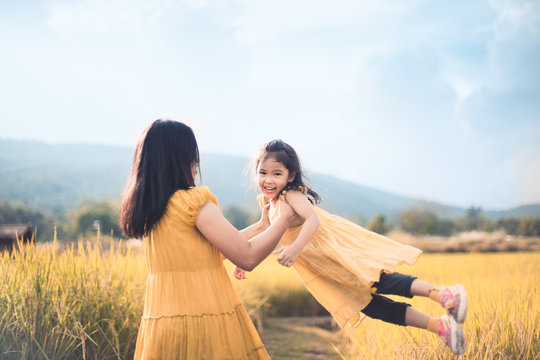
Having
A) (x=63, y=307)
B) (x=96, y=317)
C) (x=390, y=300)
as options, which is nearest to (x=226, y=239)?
(x=390, y=300)

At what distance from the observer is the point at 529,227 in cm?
2103

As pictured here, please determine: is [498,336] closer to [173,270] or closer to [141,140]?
[173,270]

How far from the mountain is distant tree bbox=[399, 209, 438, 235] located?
50.4 inches

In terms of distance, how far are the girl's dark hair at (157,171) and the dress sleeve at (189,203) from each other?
54mm

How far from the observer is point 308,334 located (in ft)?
19.2

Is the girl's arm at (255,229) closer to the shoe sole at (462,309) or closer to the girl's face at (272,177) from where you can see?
the girl's face at (272,177)

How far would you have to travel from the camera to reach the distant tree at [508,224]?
22903mm

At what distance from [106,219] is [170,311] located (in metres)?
58.8

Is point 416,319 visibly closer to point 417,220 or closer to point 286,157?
point 286,157

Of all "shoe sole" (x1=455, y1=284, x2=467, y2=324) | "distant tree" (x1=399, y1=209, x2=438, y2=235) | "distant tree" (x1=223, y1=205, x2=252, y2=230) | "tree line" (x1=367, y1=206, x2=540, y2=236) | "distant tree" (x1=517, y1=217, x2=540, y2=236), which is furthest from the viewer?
"distant tree" (x1=223, y1=205, x2=252, y2=230)

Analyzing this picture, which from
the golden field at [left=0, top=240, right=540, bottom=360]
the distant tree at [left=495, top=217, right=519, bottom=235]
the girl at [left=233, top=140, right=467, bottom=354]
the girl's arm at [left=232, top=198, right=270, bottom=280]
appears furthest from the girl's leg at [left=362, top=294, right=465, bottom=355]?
the distant tree at [left=495, top=217, right=519, bottom=235]

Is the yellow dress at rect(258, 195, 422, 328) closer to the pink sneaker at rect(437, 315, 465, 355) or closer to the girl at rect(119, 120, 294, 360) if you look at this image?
the pink sneaker at rect(437, 315, 465, 355)

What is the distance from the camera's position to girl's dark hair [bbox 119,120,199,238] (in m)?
1.87

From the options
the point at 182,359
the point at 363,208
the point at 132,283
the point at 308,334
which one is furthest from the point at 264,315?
the point at 363,208
